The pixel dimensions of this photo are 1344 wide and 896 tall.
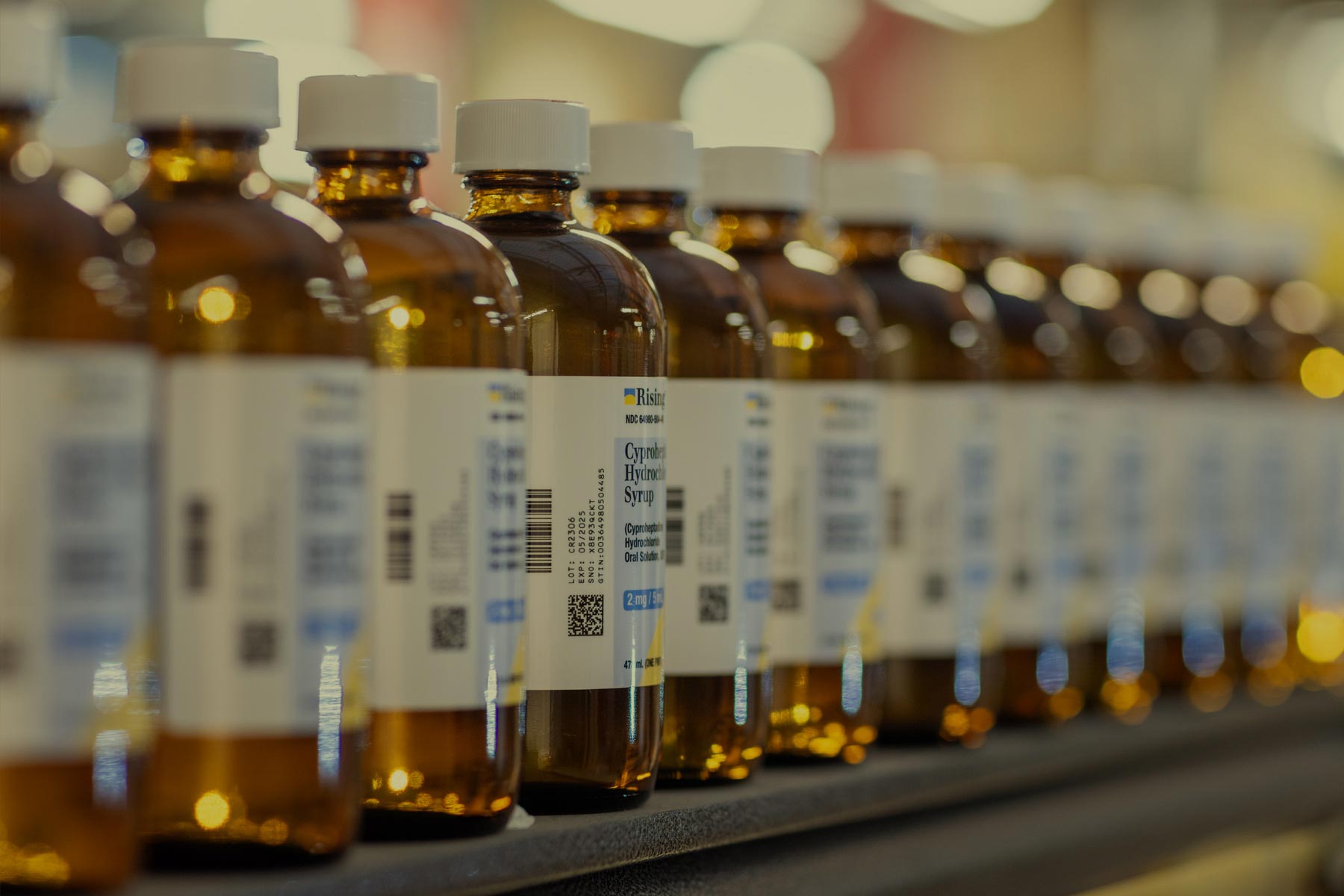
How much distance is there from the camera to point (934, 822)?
3.73 feet

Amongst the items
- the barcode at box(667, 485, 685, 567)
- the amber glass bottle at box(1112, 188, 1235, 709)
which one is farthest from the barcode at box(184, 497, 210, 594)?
the amber glass bottle at box(1112, 188, 1235, 709)

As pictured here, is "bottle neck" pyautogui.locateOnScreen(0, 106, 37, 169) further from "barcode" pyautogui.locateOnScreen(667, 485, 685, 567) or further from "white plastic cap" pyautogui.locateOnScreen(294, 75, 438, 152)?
"barcode" pyautogui.locateOnScreen(667, 485, 685, 567)

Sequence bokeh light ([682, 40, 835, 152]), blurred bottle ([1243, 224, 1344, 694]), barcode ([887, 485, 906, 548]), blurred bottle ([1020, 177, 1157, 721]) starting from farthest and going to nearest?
bokeh light ([682, 40, 835, 152]) < blurred bottle ([1243, 224, 1344, 694]) < blurred bottle ([1020, 177, 1157, 721]) < barcode ([887, 485, 906, 548])

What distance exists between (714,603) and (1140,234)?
0.80 m

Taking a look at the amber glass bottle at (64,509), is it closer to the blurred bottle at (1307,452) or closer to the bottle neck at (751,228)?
the bottle neck at (751,228)

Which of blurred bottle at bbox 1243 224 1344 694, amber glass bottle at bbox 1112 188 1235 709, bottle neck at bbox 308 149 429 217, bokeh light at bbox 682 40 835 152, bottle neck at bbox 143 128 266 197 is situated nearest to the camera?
bottle neck at bbox 143 128 266 197

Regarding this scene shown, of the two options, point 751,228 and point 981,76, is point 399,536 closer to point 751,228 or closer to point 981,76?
point 751,228

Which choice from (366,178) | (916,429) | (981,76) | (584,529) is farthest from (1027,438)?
(981,76)

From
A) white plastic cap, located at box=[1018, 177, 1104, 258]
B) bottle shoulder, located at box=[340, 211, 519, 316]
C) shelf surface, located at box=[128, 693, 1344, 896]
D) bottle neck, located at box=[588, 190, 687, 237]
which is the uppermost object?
white plastic cap, located at box=[1018, 177, 1104, 258]

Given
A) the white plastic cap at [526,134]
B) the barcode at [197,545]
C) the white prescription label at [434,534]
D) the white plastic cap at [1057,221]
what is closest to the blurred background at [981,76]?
the white plastic cap at [1057,221]

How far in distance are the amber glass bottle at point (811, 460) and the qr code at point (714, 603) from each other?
0.07 metres

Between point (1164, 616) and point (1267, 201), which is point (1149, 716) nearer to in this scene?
point (1164, 616)

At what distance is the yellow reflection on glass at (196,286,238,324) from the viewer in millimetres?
622

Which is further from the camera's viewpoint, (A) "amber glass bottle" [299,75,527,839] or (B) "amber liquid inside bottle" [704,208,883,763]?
(B) "amber liquid inside bottle" [704,208,883,763]
